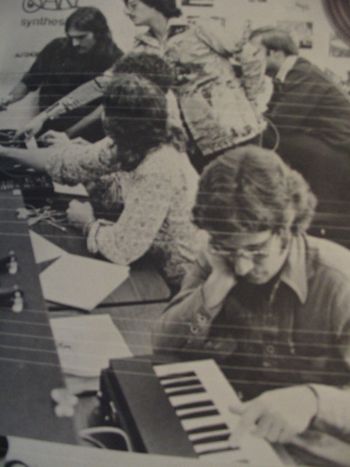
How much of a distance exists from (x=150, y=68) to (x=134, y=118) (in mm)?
75

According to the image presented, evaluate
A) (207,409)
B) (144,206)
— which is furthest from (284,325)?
(144,206)

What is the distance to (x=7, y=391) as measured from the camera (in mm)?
928

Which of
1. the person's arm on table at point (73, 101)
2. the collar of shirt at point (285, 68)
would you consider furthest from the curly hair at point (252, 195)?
the person's arm on table at point (73, 101)

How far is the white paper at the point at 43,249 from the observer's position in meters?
0.96

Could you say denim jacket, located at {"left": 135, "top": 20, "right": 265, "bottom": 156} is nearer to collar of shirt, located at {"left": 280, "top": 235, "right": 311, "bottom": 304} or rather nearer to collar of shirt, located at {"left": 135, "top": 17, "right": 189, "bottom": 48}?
collar of shirt, located at {"left": 135, "top": 17, "right": 189, "bottom": 48}

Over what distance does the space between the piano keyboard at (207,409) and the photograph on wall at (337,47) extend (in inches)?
18.0

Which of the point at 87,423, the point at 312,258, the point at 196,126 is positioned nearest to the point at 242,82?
the point at 196,126

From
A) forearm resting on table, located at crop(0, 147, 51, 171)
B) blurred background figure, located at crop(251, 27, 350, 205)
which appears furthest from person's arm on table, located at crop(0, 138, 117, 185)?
blurred background figure, located at crop(251, 27, 350, 205)

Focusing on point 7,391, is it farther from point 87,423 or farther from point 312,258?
point 312,258

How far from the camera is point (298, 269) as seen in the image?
88 cm

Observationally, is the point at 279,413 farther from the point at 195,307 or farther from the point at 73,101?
the point at 73,101

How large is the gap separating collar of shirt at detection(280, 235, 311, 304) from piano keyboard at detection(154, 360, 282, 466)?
0.15 metres

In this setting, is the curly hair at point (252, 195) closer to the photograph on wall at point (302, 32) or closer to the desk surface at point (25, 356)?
the photograph on wall at point (302, 32)

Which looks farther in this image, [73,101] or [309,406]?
[73,101]
